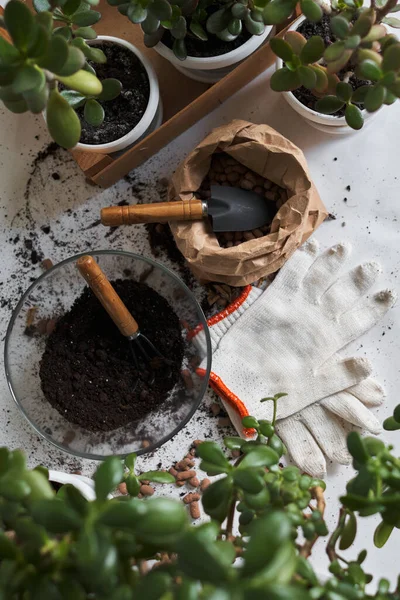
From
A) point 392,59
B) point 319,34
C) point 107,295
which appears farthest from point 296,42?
point 107,295

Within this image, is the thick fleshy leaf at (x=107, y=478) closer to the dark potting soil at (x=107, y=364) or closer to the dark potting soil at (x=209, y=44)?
the dark potting soil at (x=107, y=364)

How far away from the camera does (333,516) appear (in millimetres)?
1233

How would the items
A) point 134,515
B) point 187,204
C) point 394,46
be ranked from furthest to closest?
point 187,204 → point 394,46 → point 134,515

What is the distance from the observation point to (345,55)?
0.81 meters

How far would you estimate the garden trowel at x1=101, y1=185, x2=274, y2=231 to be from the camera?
114 cm

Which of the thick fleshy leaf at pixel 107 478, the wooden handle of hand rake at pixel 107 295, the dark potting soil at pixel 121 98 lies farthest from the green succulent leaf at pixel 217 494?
the dark potting soil at pixel 121 98

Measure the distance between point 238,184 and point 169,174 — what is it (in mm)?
157

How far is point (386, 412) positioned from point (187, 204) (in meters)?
0.57

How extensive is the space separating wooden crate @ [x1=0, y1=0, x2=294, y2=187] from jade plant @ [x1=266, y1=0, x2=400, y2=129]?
28 cm

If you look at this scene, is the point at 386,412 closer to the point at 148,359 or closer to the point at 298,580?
the point at 148,359

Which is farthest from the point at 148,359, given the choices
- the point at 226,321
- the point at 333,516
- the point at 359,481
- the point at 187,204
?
the point at 359,481

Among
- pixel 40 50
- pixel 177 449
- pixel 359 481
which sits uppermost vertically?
pixel 40 50

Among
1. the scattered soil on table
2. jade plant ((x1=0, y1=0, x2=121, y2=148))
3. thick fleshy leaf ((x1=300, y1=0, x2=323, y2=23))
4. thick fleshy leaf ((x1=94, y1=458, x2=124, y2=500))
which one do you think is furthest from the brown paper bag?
thick fleshy leaf ((x1=94, y1=458, x2=124, y2=500))

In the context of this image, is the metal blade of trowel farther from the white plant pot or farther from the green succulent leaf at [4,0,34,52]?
the green succulent leaf at [4,0,34,52]
